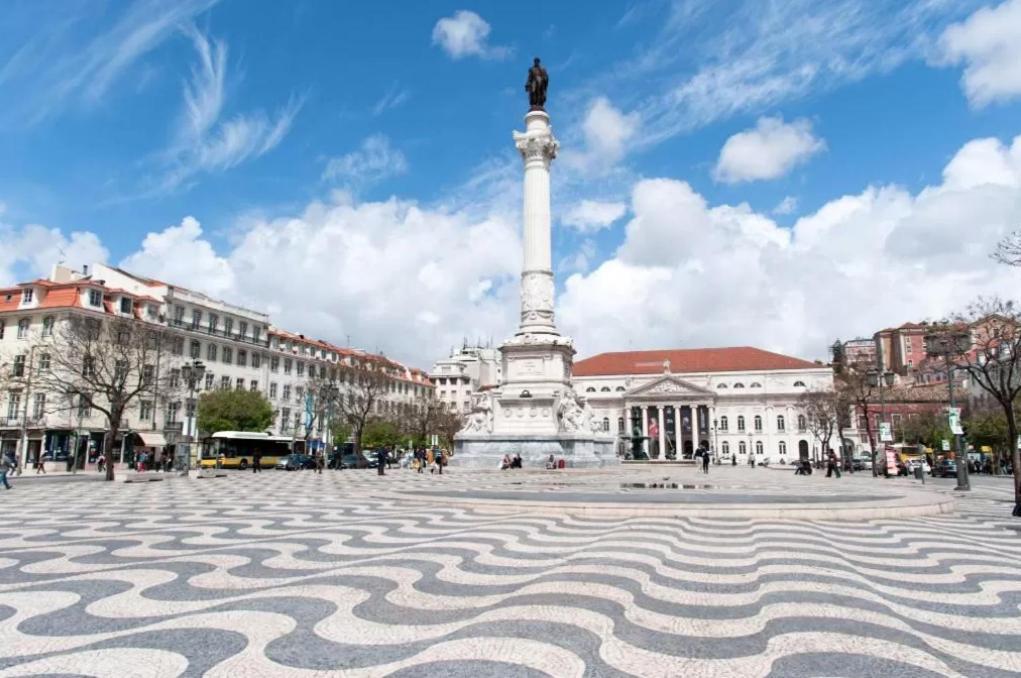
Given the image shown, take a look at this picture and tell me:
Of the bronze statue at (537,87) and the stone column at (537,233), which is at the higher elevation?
the bronze statue at (537,87)

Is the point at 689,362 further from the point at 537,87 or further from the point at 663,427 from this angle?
the point at 537,87

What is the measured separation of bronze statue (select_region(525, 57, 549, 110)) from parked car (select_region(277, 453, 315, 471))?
27393 millimetres

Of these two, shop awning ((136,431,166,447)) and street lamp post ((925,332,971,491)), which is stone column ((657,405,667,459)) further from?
street lamp post ((925,332,971,491))

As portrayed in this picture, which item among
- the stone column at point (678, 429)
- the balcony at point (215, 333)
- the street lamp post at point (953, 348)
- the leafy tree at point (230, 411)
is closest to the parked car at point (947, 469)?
the street lamp post at point (953, 348)

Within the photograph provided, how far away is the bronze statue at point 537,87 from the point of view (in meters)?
41.3

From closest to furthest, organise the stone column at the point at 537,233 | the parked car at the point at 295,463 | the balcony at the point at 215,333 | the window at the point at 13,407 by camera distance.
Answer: the stone column at the point at 537,233 < the parked car at the point at 295,463 < the window at the point at 13,407 < the balcony at the point at 215,333

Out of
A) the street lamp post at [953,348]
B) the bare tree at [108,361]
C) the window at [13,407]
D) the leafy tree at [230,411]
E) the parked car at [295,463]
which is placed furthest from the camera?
the leafy tree at [230,411]

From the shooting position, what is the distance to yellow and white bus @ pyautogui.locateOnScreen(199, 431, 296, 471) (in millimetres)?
44125

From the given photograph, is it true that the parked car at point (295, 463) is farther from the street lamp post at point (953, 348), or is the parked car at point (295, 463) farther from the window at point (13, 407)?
the street lamp post at point (953, 348)

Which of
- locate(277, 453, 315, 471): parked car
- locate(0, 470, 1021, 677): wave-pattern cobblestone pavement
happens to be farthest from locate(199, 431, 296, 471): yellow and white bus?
locate(0, 470, 1021, 677): wave-pattern cobblestone pavement

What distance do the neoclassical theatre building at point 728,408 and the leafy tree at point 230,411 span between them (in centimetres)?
5371

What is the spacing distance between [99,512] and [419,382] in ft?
266

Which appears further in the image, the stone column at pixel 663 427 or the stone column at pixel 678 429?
the stone column at pixel 678 429

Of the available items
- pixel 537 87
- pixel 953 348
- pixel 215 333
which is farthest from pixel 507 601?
pixel 215 333
